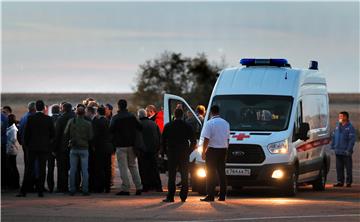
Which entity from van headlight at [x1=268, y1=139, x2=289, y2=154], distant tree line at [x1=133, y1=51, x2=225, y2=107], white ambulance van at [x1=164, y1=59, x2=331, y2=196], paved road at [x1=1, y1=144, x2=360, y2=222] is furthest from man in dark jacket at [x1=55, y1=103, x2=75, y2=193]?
distant tree line at [x1=133, y1=51, x2=225, y2=107]

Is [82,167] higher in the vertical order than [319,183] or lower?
higher

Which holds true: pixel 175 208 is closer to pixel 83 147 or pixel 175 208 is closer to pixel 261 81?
pixel 83 147

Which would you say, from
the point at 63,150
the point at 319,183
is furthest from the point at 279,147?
the point at 63,150

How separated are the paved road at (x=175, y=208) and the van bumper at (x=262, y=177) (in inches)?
14.3

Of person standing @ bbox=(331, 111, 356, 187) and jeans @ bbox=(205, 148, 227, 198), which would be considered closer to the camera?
jeans @ bbox=(205, 148, 227, 198)

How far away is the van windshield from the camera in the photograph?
23984 millimetres

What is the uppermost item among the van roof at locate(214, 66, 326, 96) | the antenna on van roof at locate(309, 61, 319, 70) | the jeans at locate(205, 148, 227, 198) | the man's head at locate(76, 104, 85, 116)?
the antenna on van roof at locate(309, 61, 319, 70)

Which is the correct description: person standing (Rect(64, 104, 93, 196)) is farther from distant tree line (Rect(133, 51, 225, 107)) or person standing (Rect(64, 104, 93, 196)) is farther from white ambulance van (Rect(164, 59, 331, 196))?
distant tree line (Rect(133, 51, 225, 107))

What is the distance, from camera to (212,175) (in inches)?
854

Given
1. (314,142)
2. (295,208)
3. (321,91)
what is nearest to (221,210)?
(295,208)

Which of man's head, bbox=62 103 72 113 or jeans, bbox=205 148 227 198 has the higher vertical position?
man's head, bbox=62 103 72 113

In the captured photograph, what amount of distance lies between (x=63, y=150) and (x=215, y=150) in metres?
3.79

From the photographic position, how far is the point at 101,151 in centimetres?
2414

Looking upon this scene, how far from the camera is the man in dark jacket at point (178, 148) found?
21.5 meters
